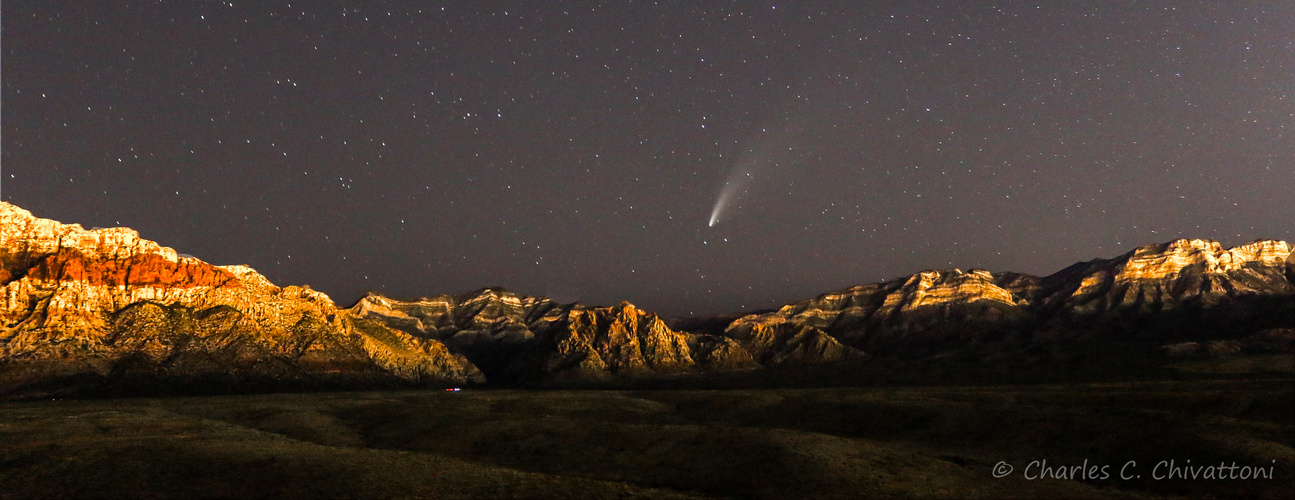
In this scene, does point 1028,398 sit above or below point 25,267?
below

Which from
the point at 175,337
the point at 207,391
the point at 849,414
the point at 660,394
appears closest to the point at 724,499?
the point at 849,414

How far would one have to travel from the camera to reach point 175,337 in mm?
193750

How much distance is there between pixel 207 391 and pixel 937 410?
17253 centimetres

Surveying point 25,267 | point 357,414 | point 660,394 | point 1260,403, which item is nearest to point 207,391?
point 25,267

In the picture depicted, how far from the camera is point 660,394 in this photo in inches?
5817

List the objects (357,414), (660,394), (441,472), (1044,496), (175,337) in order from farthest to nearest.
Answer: (175,337) < (660,394) < (357,414) < (441,472) < (1044,496)

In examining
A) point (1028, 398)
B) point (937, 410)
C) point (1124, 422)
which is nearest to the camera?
point (1124, 422)

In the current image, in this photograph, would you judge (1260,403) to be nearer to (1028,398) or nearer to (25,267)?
(1028,398)

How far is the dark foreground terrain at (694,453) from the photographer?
153ft

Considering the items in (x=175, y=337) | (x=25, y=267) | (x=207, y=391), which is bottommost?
(x=207, y=391)

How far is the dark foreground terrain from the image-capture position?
46688mm

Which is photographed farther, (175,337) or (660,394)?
(175,337)

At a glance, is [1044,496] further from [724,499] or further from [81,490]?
[81,490]

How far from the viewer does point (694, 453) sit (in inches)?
2333
